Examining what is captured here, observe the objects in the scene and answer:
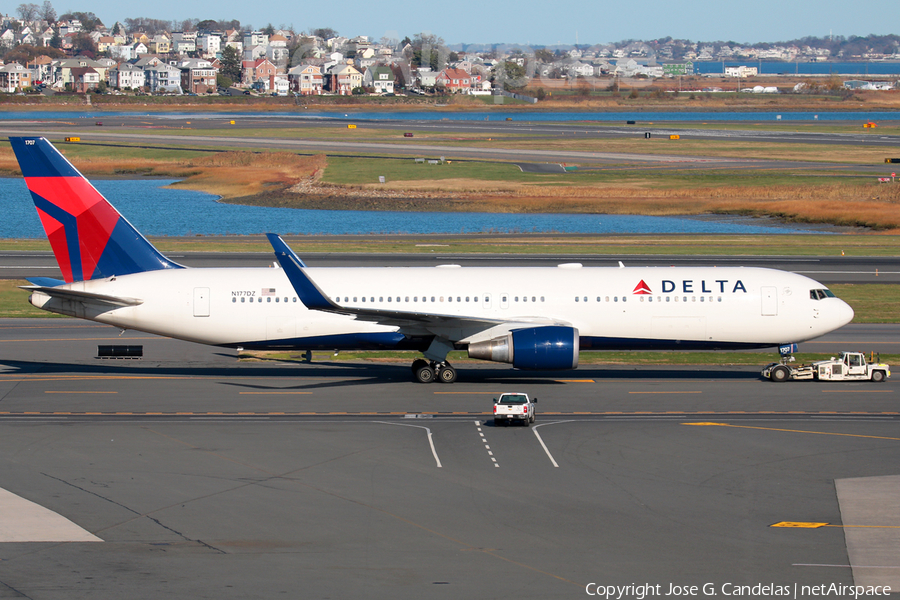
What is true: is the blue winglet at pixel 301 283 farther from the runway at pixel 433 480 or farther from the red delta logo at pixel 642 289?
the red delta logo at pixel 642 289

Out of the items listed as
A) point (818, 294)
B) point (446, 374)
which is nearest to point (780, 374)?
point (818, 294)

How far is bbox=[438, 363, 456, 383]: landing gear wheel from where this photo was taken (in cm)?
4309

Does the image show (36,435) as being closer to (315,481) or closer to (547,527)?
(315,481)

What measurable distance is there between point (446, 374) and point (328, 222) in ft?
224

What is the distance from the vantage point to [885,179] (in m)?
126

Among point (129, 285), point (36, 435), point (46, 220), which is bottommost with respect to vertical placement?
point (36, 435)

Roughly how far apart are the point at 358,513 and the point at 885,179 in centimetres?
11773

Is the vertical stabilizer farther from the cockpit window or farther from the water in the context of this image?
the water

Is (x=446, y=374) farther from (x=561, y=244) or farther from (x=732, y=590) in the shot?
(x=561, y=244)

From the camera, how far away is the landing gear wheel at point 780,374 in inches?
1697

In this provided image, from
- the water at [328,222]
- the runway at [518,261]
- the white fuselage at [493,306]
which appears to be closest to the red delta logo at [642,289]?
the white fuselage at [493,306]

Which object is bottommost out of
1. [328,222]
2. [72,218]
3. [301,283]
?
[328,222]

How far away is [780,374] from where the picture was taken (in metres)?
43.1

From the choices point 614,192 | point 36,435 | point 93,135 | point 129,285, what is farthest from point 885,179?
point 93,135
